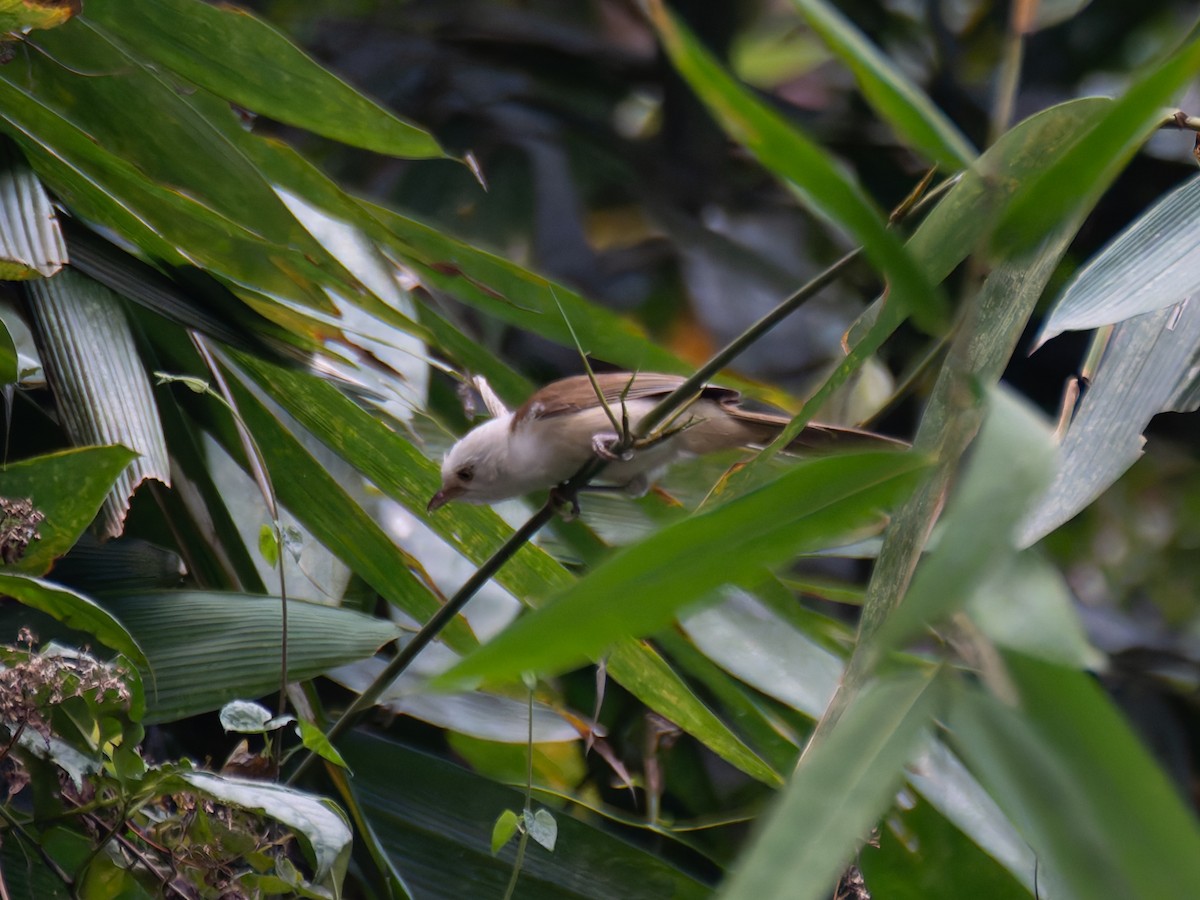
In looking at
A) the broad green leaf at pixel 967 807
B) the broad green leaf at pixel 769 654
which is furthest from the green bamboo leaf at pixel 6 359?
the broad green leaf at pixel 967 807

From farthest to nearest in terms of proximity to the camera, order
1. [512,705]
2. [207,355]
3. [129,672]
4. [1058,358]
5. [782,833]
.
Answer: [1058,358], [512,705], [207,355], [129,672], [782,833]

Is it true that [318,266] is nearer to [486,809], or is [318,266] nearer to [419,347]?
[419,347]

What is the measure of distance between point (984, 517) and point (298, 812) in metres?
0.71

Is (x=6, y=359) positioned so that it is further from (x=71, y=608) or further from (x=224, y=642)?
(x=224, y=642)

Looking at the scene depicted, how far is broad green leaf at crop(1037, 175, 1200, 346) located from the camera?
0.97 metres

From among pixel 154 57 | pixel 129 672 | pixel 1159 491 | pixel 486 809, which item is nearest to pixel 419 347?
pixel 154 57

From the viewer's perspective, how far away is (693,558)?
0.57 meters

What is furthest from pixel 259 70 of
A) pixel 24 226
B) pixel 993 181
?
pixel 993 181

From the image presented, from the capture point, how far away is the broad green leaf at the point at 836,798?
1.57 feet

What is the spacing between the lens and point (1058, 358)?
338 centimetres

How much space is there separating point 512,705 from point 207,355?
2.28ft

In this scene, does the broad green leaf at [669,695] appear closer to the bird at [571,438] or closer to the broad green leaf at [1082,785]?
the bird at [571,438]

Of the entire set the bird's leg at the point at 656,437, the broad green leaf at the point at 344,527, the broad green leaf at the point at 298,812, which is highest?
the bird's leg at the point at 656,437

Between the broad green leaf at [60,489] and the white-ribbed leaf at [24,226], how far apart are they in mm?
180
